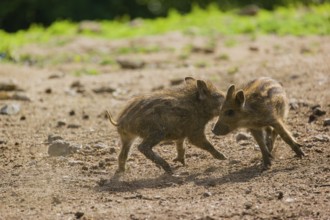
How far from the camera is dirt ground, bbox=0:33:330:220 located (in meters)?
7.97

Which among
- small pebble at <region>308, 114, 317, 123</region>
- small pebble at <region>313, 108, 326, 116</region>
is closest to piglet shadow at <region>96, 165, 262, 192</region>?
small pebble at <region>308, 114, 317, 123</region>

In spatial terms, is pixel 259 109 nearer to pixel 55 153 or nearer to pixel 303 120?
pixel 303 120

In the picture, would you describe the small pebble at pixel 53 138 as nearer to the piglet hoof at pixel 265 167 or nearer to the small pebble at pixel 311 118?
the piglet hoof at pixel 265 167

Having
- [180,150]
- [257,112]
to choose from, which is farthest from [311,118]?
[180,150]

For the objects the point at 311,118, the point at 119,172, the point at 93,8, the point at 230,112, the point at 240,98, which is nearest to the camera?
the point at 119,172

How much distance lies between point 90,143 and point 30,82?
4928 millimetres

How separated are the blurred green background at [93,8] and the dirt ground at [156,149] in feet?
25.9

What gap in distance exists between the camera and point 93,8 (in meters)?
25.8

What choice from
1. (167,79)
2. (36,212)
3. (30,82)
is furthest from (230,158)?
(30,82)

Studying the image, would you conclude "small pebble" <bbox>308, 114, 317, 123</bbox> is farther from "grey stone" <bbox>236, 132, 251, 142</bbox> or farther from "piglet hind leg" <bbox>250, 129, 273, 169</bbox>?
"piglet hind leg" <bbox>250, 129, 273, 169</bbox>

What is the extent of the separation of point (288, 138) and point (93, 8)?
1691 cm

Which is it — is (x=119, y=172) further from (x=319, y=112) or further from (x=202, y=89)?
(x=319, y=112)

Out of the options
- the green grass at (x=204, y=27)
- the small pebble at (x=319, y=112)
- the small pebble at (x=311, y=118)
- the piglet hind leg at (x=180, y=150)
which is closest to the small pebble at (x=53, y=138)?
the piglet hind leg at (x=180, y=150)

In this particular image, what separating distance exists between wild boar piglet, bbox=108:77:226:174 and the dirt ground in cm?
23
